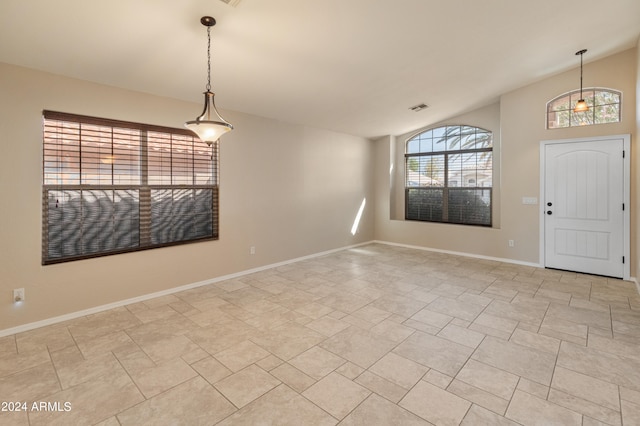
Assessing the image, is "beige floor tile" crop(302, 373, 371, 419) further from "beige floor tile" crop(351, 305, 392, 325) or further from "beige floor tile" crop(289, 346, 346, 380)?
"beige floor tile" crop(351, 305, 392, 325)

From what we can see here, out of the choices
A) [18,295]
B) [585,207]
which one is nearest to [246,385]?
[18,295]

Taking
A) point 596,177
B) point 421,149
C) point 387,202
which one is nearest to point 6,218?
point 387,202

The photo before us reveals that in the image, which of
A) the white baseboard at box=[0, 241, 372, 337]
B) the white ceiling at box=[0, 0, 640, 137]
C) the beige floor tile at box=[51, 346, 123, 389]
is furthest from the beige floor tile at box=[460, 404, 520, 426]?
the white baseboard at box=[0, 241, 372, 337]

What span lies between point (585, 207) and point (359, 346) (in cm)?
463

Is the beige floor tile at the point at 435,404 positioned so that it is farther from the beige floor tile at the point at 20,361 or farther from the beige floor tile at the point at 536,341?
the beige floor tile at the point at 20,361

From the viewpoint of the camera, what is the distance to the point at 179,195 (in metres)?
4.22

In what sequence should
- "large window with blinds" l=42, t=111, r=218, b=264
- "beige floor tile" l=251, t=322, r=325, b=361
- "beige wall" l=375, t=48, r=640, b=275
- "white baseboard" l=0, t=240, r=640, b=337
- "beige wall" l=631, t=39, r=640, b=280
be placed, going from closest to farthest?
1. "beige floor tile" l=251, t=322, r=325, b=361
2. "white baseboard" l=0, t=240, r=640, b=337
3. "large window with blinds" l=42, t=111, r=218, b=264
4. "beige wall" l=631, t=39, r=640, b=280
5. "beige wall" l=375, t=48, r=640, b=275

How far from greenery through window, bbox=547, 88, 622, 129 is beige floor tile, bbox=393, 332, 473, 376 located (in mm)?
4503

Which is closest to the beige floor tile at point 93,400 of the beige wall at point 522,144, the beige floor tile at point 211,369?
the beige floor tile at point 211,369

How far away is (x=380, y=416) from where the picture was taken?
187cm

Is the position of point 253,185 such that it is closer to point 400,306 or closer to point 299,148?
point 299,148

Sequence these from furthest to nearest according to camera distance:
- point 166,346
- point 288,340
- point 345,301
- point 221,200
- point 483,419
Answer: point 221,200, point 345,301, point 288,340, point 166,346, point 483,419

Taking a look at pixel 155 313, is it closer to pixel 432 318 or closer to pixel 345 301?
pixel 345 301

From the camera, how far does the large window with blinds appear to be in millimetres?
3258
